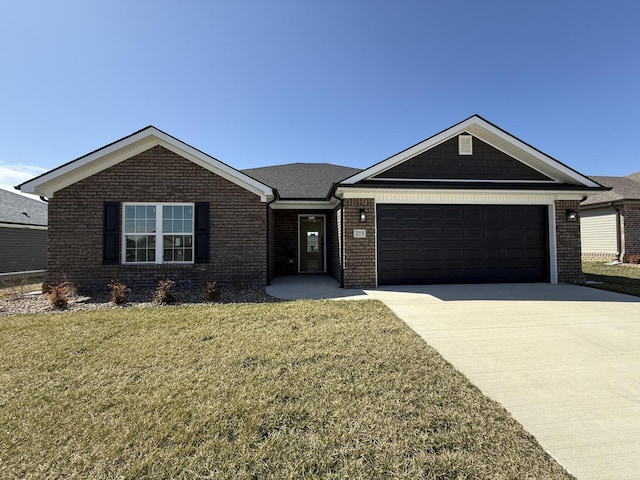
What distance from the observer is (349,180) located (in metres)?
8.73

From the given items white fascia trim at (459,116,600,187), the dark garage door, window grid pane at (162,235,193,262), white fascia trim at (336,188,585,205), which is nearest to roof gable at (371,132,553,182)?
white fascia trim at (459,116,600,187)

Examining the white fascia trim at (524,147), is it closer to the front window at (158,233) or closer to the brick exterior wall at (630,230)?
the front window at (158,233)

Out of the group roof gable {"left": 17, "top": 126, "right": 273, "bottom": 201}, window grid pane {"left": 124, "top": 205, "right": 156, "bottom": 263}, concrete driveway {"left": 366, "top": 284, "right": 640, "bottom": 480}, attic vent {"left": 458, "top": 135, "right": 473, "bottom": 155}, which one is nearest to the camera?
concrete driveway {"left": 366, "top": 284, "right": 640, "bottom": 480}

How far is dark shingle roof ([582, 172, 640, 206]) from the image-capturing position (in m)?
16.0

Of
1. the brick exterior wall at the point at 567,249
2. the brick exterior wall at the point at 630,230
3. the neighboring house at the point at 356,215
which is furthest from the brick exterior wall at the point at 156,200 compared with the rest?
the brick exterior wall at the point at 630,230

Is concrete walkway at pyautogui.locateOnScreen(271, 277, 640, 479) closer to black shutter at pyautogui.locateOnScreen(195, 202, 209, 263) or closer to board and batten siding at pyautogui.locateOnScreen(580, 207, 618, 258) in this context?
black shutter at pyautogui.locateOnScreen(195, 202, 209, 263)

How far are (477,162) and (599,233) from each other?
1344 cm

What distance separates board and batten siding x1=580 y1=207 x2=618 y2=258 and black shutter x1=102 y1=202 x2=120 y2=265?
910 inches

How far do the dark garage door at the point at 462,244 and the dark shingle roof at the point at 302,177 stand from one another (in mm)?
3195

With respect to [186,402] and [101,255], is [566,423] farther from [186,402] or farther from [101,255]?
[101,255]

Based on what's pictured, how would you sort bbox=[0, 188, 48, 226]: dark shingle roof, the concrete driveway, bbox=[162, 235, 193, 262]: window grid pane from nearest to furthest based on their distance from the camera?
1. the concrete driveway
2. bbox=[162, 235, 193, 262]: window grid pane
3. bbox=[0, 188, 48, 226]: dark shingle roof

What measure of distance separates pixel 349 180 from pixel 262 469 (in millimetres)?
7661

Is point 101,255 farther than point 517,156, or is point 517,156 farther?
point 517,156

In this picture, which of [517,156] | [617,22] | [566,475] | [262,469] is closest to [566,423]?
[566,475]
